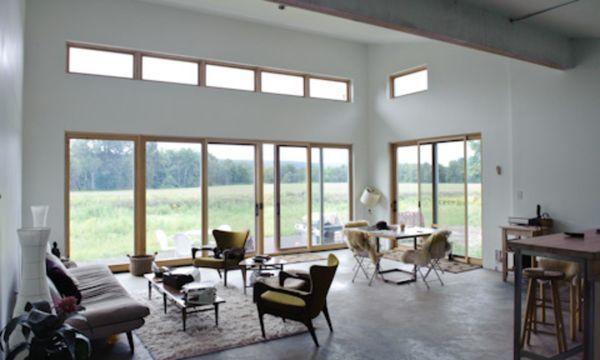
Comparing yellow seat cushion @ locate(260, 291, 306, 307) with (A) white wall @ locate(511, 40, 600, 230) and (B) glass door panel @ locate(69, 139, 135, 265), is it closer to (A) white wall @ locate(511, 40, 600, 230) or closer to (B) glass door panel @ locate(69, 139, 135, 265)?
(B) glass door panel @ locate(69, 139, 135, 265)

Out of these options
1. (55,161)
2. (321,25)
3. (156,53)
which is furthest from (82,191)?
(321,25)

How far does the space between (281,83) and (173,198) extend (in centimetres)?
334

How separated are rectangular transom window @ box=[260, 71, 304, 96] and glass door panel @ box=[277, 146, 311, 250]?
1.21 m

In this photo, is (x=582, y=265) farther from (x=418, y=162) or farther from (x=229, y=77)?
(x=229, y=77)

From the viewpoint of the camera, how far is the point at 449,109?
7.77 meters

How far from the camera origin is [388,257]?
8188mm

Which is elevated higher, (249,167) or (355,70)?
(355,70)

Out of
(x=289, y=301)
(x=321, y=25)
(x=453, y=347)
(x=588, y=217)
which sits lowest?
(x=453, y=347)

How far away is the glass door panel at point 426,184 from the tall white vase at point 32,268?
694cm

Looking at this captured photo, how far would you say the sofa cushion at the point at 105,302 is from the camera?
356 centimetres

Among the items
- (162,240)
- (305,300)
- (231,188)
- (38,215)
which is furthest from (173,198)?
(305,300)

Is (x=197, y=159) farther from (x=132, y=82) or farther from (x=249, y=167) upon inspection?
(x=132, y=82)

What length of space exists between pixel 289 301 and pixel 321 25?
5948 mm

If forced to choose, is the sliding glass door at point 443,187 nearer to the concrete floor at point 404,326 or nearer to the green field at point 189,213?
the green field at point 189,213
